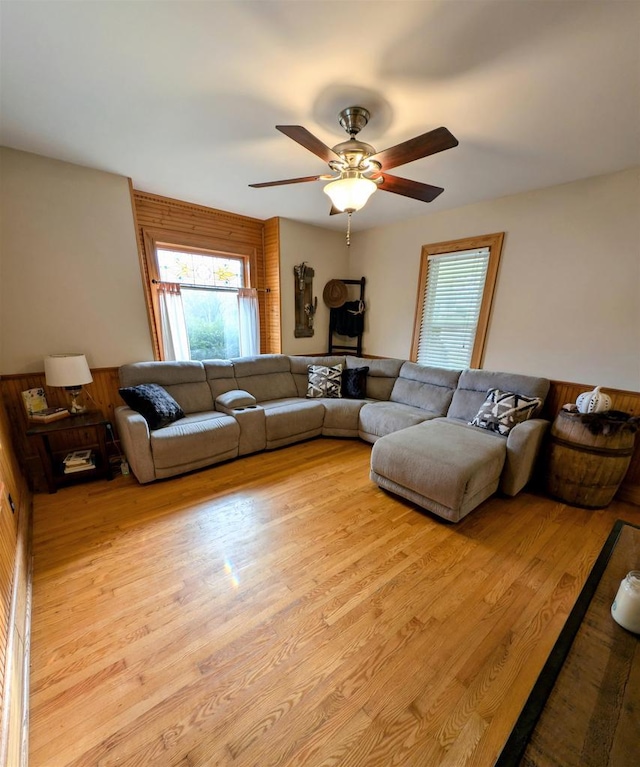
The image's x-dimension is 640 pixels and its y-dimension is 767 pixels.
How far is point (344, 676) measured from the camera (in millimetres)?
1194

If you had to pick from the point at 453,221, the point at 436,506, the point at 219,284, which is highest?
the point at 453,221

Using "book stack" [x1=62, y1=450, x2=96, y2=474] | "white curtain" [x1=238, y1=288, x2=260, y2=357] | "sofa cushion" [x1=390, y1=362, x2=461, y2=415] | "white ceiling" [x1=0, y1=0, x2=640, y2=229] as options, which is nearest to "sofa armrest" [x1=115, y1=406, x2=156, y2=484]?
"book stack" [x1=62, y1=450, x2=96, y2=474]

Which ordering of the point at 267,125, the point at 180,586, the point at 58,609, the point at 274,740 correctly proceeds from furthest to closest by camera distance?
1. the point at 267,125
2. the point at 180,586
3. the point at 58,609
4. the point at 274,740

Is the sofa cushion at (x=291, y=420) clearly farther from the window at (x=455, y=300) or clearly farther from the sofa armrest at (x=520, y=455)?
the sofa armrest at (x=520, y=455)

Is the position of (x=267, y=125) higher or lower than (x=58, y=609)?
higher

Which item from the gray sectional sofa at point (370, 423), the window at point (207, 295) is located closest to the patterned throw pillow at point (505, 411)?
the gray sectional sofa at point (370, 423)

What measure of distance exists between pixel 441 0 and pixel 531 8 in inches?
13.8

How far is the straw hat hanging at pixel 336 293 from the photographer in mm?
4309

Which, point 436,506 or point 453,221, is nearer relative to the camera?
point 436,506

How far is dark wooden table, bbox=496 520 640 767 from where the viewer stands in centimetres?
67

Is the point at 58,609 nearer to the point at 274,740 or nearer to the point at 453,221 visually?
the point at 274,740

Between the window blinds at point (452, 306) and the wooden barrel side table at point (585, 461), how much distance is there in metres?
1.28

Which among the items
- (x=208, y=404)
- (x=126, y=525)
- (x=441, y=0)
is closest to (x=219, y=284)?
(x=208, y=404)

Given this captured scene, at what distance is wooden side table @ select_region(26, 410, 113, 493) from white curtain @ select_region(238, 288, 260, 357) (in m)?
1.84
